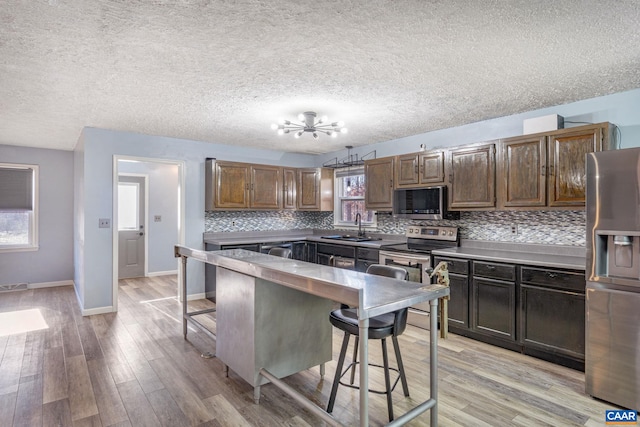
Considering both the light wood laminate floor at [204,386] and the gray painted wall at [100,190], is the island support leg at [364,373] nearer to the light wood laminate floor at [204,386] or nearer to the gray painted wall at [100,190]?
the light wood laminate floor at [204,386]

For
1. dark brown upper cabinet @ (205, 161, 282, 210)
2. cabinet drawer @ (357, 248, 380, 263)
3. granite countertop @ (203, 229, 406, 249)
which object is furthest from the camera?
dark brown upper cabinet @ (205, 161, 282, 210)

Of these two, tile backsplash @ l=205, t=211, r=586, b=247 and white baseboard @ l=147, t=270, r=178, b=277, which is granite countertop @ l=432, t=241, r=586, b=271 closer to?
tile backsplash @ l=205, t=211, r=586, b=247

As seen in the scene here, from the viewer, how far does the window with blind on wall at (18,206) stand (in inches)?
231

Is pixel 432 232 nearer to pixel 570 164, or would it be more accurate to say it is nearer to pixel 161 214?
pixel 570 164

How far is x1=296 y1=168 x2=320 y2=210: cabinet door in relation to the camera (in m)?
6.06

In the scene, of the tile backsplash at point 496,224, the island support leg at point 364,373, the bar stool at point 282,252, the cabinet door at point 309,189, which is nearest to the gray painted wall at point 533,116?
the tile backsplash at point 496,224

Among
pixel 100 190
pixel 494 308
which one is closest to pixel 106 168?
pixel 100 190

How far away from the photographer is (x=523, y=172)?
3568 mm

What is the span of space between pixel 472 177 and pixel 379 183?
1369mm

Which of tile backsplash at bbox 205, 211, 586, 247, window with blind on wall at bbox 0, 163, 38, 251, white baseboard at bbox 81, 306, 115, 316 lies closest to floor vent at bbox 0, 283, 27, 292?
window with blind on wall at bbox 0, 163, 38, 251

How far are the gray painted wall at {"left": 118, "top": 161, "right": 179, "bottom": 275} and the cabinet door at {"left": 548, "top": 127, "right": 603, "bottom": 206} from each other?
6468 millimetres

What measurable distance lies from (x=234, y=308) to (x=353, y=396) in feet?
3.69

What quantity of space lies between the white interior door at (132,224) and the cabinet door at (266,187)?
287 centimetres

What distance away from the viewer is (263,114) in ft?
12.8
